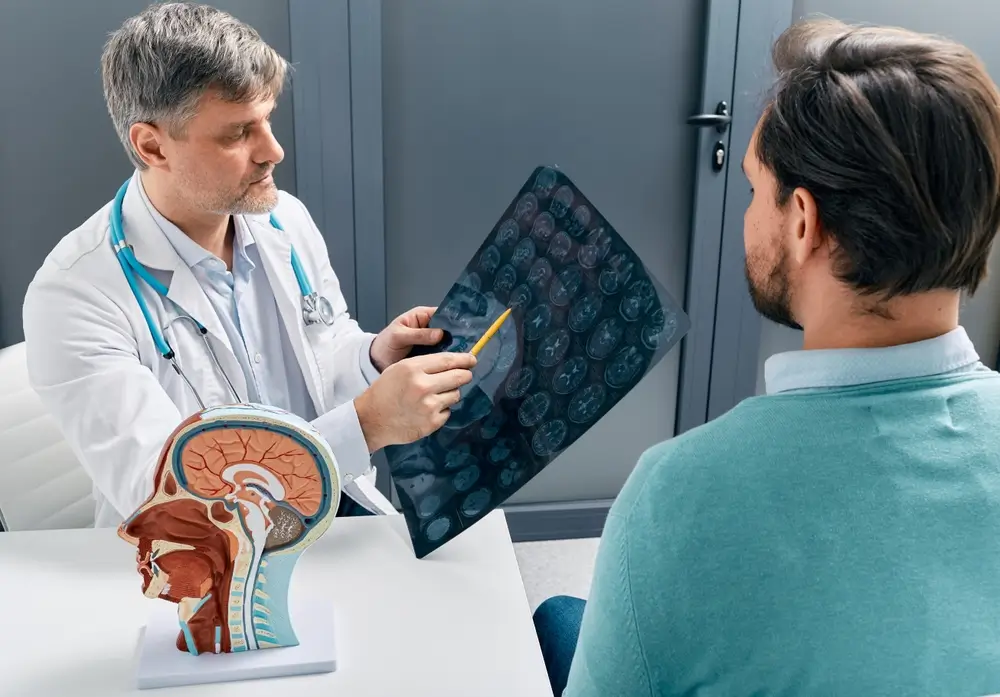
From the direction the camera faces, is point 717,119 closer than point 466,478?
No

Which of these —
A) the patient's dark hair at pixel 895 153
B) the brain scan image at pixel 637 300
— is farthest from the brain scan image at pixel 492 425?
the patient's dark hair at pixel 895 153

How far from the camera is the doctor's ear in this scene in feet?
4.64

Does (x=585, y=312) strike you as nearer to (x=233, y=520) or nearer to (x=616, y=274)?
(x=616, y=274)

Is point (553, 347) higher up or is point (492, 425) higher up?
point (553, 347)

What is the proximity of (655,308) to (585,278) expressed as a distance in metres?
0.10

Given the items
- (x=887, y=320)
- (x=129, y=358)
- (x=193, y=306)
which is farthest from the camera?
(x=193, y=306)

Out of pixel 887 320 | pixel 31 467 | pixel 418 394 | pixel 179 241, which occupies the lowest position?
pixel 31 467

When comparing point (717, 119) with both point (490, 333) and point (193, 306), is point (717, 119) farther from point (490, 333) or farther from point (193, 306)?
point (193, 306)

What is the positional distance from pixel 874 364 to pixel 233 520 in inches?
25.6

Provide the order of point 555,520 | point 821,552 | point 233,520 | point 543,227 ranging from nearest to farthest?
point 821,552, point 233,520, point 543,227, point 555,520

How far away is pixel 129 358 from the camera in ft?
4.21

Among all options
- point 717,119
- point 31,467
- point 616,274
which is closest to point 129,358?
point 31,467

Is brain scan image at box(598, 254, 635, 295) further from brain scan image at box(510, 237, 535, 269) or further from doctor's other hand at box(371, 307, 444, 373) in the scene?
doctor's other hand at box(371, 307, 444, 373)

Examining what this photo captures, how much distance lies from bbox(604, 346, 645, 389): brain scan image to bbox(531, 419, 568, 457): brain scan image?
87 millimetres
